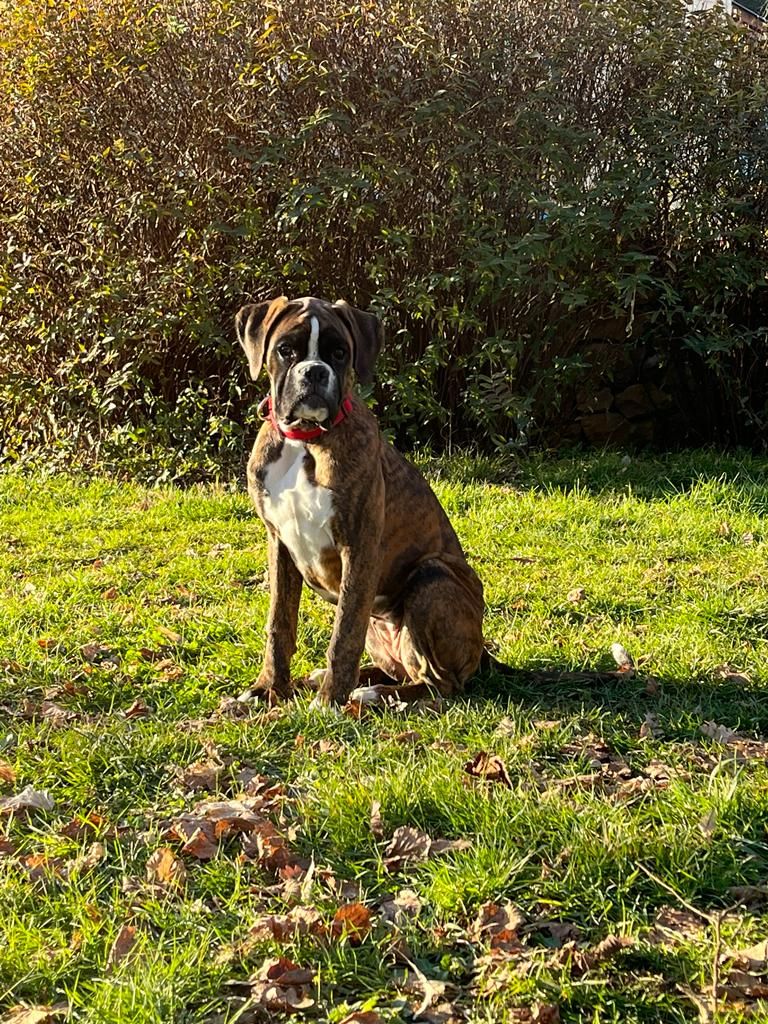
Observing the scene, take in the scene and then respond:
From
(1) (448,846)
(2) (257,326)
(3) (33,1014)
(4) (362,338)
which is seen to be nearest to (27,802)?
(3) (33,1014)

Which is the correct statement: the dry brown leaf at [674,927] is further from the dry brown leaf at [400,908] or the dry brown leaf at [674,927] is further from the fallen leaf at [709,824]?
the dry brown leaf at [400,908]

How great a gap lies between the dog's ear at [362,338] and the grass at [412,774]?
1311mm

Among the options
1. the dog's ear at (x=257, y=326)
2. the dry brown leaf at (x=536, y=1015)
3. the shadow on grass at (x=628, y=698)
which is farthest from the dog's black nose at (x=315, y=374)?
the dry brown leaf at (x=536, y=1015)

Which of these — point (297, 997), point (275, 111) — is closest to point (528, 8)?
point (275, 111)

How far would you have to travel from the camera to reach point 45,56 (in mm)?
8055

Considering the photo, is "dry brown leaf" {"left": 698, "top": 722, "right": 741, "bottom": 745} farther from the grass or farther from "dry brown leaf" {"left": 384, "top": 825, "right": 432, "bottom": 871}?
"dry brown leaf" {"left": 384, "top": 825, "right": 432, "bottom": 871}

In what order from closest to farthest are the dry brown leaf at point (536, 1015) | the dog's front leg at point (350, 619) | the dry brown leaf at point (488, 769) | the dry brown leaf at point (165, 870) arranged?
1. the dry brown leaf at point (536, 1015)
2. the dry brown leaf at point (165, 870)
3. the dry brown leaf at point (488, 769)
4. the dog's front leg at point (350, 619)

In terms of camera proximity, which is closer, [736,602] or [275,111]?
[736,602]

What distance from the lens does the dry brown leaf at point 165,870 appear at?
9.04 ft

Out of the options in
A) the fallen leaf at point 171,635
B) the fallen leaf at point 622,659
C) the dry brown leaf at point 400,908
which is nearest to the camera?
the dry brown leaf at point 400,908

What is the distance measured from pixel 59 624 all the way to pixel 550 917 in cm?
321

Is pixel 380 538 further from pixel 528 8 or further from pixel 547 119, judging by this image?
pixel 528 8

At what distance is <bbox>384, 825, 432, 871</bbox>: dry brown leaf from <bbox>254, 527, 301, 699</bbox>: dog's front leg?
1213 mm

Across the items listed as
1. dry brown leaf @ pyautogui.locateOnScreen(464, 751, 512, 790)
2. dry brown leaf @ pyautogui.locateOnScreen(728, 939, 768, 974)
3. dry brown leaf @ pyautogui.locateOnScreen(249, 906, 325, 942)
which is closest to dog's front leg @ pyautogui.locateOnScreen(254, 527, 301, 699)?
dry brown leaf @ pyautogui.locateOnScreen(464, 751, 512, 790)
